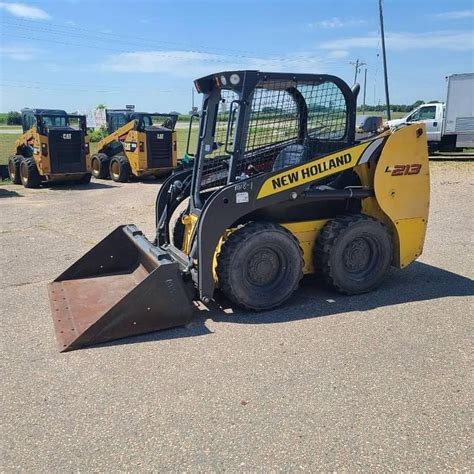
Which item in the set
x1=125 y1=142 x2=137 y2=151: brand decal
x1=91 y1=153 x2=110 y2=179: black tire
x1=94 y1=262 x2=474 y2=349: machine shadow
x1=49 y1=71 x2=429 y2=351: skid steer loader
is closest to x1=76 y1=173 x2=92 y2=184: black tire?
x1=91 y1=153 x2=110 y2=179: black tire

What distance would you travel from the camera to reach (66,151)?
15.2 metres

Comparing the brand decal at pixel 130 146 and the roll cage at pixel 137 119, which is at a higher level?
the roll cage at pixel 137 119

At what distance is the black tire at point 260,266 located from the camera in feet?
15.6

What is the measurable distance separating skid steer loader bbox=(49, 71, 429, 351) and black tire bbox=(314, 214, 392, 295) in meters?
0.01

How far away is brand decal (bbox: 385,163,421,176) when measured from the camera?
17.5 feet

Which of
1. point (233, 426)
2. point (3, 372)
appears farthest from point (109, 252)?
point (233, 426)

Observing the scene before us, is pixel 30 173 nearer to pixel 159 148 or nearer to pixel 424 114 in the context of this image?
pixel 159 148

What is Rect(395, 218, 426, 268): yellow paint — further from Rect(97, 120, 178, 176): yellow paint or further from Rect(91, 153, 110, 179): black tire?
Rect(91, 153, 110, 179): black tire

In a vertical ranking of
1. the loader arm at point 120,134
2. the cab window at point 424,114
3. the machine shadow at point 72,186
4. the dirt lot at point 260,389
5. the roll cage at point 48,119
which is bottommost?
the dirt lot at point 260,389

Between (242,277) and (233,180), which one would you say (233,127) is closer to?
(233,180)

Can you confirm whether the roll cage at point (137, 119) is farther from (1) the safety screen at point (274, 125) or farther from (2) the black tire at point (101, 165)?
(1) the safety screen at point (274, 125)

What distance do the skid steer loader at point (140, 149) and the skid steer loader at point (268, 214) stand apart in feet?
34.1

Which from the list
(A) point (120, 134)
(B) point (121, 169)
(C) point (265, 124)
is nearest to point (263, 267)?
(C) point (265, 124)

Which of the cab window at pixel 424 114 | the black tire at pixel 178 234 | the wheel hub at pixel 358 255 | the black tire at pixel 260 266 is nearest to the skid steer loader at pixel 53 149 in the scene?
the black tire at pixel 178 234
